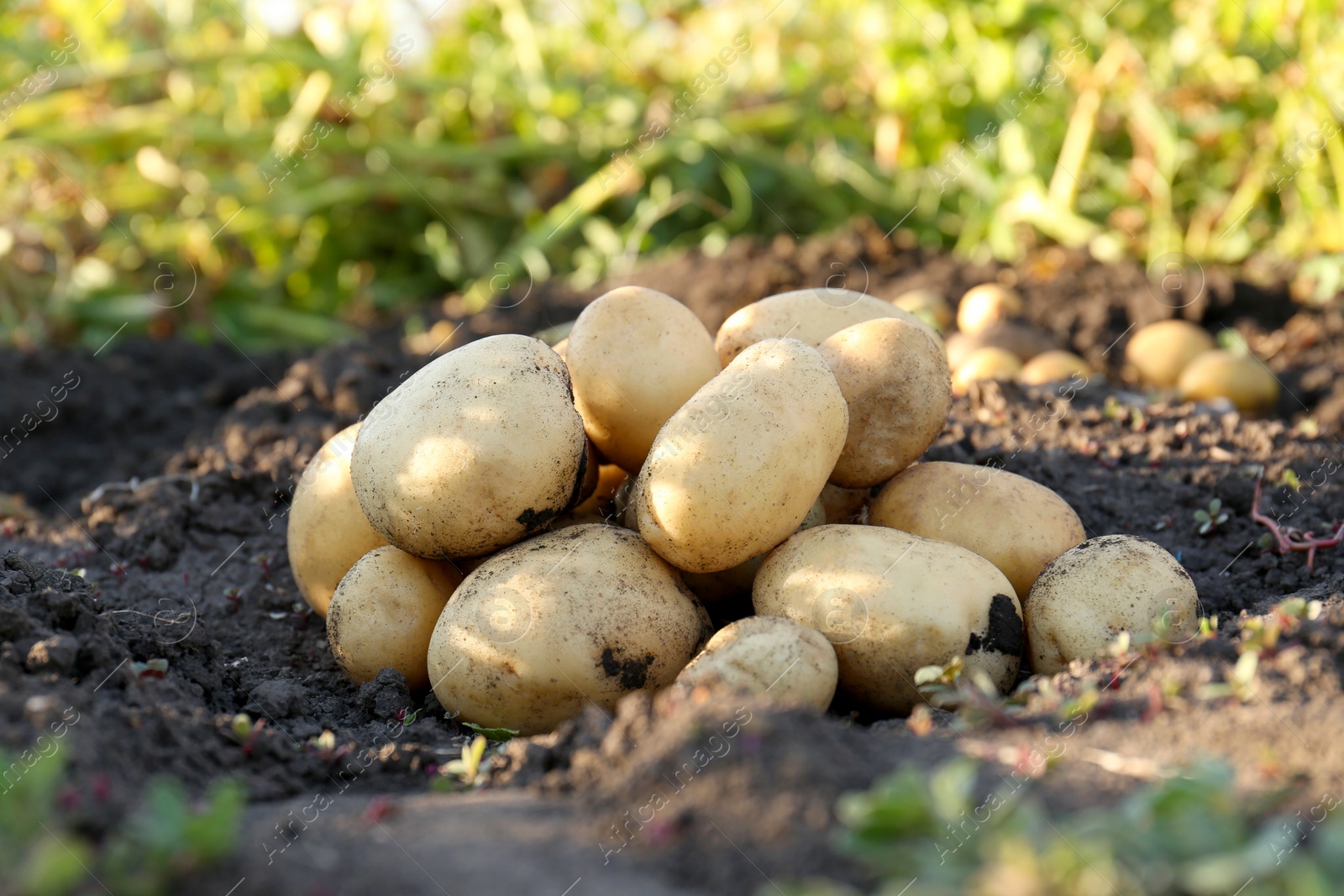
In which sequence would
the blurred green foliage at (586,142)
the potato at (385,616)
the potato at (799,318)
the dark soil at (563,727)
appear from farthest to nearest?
the blurred green foliage at (586,142) < the potato at (799,318) < the potato at (385,616) < the dark soil at (563,727)

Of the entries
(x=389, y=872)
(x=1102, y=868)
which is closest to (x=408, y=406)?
(x=389, y=872)

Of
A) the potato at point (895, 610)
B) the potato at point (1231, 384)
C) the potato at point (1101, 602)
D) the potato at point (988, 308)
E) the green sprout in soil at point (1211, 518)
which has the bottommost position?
the potato at point (1231, 384)

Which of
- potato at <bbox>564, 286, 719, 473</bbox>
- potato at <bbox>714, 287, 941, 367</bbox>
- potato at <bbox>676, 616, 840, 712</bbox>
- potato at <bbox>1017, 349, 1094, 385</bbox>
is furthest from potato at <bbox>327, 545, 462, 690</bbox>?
potato at <bbox>1017, 349, 1094, 385</bbox>

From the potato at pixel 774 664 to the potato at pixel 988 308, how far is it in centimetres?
291

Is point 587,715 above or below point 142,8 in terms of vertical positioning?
below

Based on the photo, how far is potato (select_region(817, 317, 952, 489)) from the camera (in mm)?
2459

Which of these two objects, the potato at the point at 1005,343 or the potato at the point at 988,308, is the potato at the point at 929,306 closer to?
the potato at the point at 988,308

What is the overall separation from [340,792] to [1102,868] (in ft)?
3.95

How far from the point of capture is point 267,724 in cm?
212

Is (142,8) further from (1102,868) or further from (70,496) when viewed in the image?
(1102,868)

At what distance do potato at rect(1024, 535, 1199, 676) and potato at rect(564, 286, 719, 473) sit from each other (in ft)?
2.91

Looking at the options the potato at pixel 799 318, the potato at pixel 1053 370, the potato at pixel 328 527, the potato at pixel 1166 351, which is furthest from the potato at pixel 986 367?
the potato at pixel 328 527

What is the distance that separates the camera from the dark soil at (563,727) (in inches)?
58.3

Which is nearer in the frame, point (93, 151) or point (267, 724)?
point (267, 724)
